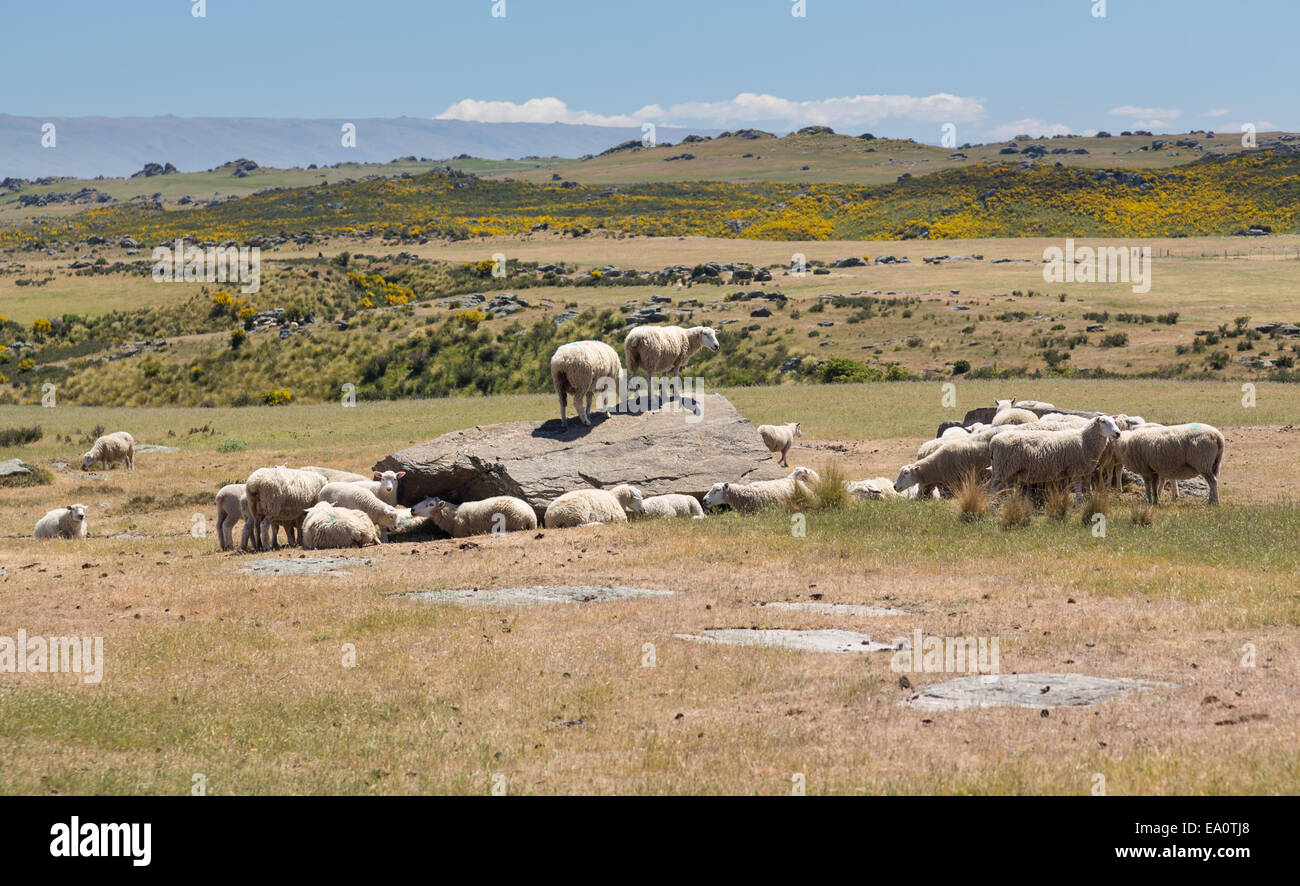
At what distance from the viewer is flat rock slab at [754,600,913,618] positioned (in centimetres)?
1220

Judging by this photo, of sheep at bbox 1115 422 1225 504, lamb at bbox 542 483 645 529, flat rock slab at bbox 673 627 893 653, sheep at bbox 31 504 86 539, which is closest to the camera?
flat rock slab at bbox 673 627 893 653

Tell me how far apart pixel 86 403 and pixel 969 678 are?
58.6 m

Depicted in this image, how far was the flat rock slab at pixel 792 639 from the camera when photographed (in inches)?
428

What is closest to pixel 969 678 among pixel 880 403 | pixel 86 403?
pixel 880 403

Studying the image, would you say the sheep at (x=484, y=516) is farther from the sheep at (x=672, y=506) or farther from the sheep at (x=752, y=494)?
the sheep at (x=752, y=494)

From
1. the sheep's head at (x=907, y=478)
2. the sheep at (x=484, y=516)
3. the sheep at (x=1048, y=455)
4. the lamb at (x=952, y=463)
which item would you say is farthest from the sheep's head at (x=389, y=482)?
the sheep at (x=1048, y=455)

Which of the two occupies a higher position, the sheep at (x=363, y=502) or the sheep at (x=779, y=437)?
the sheep at (x=779, y=437)

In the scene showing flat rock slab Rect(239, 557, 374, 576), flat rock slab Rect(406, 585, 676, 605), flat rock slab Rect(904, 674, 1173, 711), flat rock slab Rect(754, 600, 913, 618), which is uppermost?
flat rock slab Rect(904, 674, 1173, 711)

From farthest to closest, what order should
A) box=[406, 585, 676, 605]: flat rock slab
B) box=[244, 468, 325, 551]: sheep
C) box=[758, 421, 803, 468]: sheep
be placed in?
box=[758, 421, 803, 468]: sheep
box=[244, 468, 325, 551]: sheep
box=[406, 585, 676, 605]: flat rock slab

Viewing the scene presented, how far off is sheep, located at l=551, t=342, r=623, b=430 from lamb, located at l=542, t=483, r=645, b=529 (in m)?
2.54

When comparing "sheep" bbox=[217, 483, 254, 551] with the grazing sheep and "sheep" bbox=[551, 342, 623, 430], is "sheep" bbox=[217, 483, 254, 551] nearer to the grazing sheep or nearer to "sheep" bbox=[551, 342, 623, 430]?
"sheep" bbox=[551, 342, 623, 430]

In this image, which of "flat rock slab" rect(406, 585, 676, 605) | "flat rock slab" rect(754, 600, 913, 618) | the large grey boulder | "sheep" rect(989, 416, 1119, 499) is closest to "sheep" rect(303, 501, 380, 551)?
the large grey boulder

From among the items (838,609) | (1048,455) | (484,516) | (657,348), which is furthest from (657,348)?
(838,609)

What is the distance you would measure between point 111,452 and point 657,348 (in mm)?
17717
